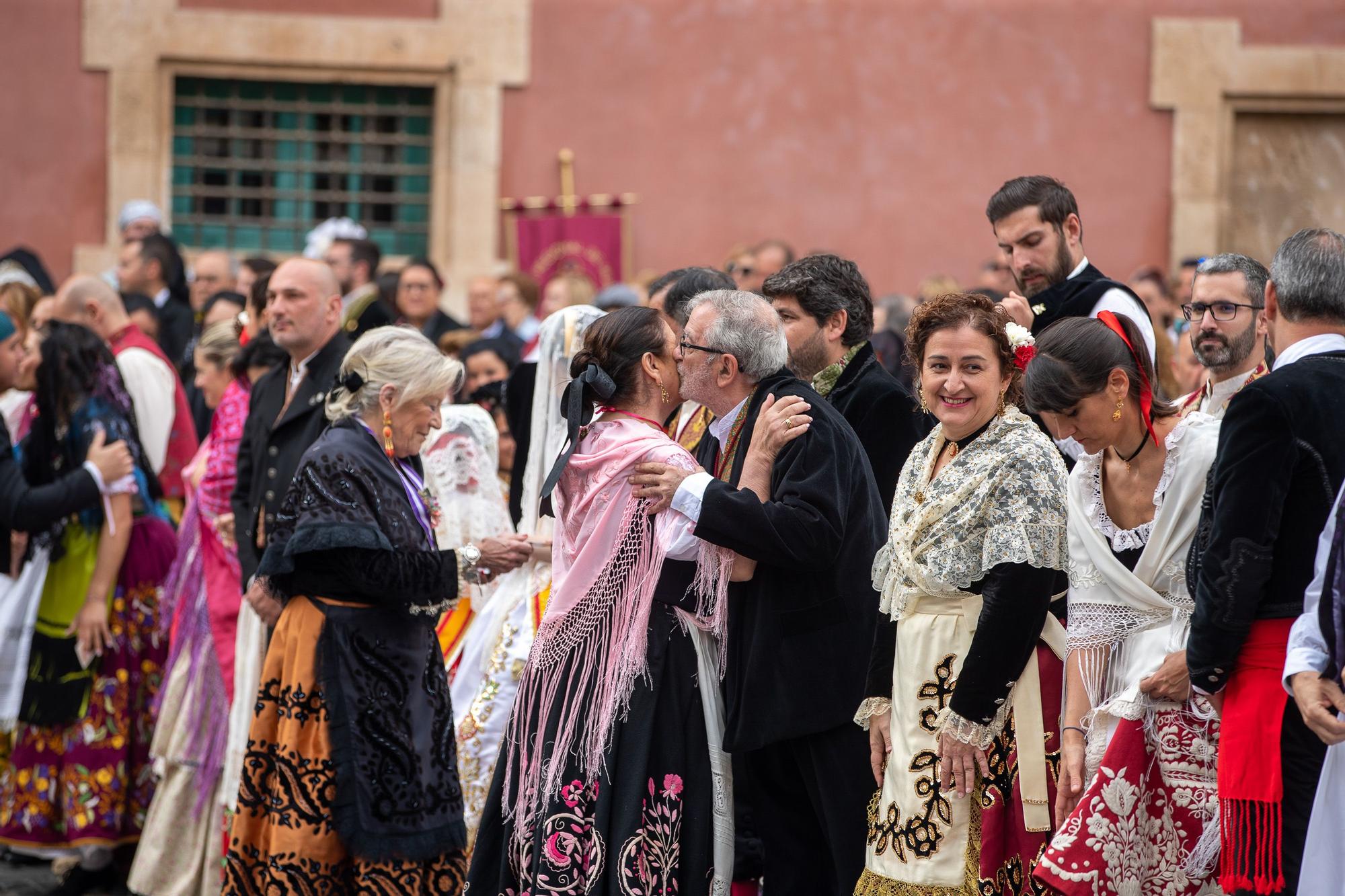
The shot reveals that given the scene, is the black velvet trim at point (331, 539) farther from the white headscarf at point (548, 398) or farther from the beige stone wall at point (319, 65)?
the beige stone wall at point (319, 65)

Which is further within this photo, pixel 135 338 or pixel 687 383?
pixel 135 338

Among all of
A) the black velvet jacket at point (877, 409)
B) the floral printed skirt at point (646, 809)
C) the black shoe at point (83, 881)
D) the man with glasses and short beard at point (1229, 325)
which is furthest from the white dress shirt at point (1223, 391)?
the black shoe at point (83, 881)

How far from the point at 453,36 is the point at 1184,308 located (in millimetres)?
8668

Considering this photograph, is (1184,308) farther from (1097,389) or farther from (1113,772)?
(1113,772)

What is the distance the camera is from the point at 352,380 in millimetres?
5234

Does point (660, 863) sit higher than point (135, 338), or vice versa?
point (135, 338)

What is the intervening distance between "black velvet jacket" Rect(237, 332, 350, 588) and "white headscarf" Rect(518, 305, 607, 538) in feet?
2.80

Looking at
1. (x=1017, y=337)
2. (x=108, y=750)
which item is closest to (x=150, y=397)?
(x=108, y=750)

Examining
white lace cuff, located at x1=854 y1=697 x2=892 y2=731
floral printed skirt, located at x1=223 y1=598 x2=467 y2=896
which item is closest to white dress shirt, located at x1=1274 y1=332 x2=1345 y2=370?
white lace cuff, located at x1=854 y1=697 x2=892 y2=731

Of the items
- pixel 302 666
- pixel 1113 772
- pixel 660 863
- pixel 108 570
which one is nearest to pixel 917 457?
pixel 1113 772

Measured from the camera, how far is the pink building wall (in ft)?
41.4

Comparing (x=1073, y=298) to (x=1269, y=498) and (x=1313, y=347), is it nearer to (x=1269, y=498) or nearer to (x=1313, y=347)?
(x=1313, y=347)

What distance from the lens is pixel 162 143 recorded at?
41.3ft

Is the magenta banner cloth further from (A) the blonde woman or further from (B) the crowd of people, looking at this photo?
(A) the blonde woman
